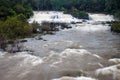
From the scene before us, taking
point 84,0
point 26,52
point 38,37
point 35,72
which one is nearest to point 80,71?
point 35,72

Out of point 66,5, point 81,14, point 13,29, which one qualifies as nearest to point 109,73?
point 13,29

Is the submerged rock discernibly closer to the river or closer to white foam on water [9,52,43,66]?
the river

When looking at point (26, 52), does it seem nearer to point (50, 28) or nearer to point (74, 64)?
point (74, 64)

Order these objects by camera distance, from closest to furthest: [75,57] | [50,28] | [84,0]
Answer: [75,57] < [50,28] < [84,0]

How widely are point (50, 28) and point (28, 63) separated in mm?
20049

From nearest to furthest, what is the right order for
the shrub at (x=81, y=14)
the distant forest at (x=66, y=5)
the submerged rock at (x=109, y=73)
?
the submerged rock at (x=109, y=73) → the distant forest at (x=66, y=5) → the shrub at (x=81, y=14)

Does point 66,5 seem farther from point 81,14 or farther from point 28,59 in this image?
point 28,59

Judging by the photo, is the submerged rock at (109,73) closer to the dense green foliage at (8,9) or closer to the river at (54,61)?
the river at (54,61)

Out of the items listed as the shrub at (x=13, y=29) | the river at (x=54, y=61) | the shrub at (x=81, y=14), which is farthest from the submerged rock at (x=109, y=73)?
the shrub at (x=81, y=14)

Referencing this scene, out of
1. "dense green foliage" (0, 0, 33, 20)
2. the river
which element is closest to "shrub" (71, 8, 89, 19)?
"dense green foliage" (0, 0, 33, 20)

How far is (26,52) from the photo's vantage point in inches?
941

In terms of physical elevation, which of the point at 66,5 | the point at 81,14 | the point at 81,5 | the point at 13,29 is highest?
the point at 66,5

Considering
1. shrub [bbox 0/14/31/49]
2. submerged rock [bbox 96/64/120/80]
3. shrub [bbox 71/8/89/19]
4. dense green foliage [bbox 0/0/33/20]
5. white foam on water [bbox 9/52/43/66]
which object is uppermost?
dense green foliage [bbox 0/0/33/20]

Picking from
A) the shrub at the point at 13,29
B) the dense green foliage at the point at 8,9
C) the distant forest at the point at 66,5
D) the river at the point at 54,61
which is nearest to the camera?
the river at the point at 54,61
